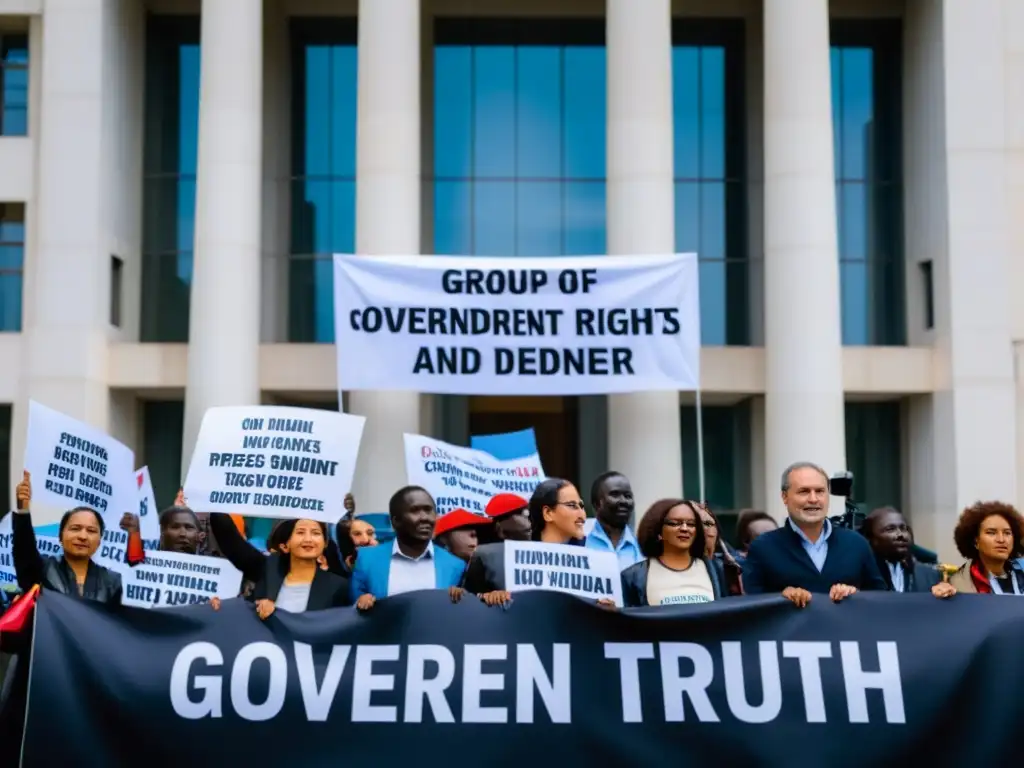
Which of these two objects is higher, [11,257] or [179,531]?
[11,257]

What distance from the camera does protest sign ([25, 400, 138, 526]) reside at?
9.84 metres

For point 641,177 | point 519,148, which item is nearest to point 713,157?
point 519,148

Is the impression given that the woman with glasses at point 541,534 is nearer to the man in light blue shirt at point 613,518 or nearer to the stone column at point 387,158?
the man in light blue shirt at point 613,518

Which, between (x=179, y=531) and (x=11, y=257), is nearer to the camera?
(x=179, y=531)

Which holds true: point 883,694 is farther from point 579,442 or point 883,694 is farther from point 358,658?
point 579,442

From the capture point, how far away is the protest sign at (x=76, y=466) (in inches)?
387

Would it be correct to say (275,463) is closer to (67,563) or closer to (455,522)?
(67,563)

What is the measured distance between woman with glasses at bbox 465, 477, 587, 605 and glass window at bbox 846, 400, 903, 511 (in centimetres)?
2013

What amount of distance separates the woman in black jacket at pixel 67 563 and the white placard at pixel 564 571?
2.34m

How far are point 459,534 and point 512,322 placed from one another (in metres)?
10.8

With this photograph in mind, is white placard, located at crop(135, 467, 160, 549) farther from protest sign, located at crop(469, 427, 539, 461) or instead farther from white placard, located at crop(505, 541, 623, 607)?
white placard, located at crop(505, 541, 623, 607)

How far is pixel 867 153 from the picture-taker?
28.3 m

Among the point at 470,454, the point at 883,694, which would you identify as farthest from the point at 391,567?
the point at 470,454

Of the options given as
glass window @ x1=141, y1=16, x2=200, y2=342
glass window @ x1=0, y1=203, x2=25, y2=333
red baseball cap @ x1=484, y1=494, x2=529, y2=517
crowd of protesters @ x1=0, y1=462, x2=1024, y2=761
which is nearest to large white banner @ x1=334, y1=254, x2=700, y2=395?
glass window @ x1=141, y1=16, x2=200, y2=342
